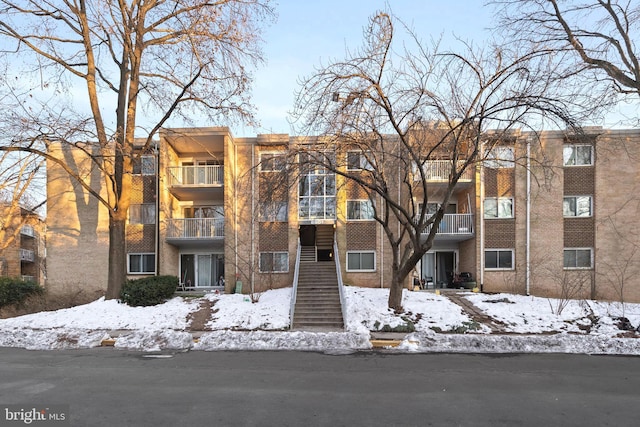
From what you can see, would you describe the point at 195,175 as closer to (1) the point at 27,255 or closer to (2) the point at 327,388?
(2) the point at 327,388

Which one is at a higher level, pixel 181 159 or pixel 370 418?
pixel 181 159

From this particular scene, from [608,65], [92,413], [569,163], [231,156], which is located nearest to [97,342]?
[92,413]

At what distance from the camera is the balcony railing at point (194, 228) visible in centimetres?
2169

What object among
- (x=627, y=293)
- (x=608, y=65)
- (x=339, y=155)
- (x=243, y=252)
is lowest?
(x=627, y=293)

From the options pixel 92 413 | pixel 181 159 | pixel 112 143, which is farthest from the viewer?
pixel 181 159

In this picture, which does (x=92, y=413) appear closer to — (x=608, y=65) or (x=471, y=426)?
(x=471, y=426)

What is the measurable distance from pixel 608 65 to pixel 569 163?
29.1 feet

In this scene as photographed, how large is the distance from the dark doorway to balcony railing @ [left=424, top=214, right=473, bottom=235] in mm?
6966

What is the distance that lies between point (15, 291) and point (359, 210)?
16212mm

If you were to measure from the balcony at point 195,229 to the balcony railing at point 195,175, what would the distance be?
6.55ft

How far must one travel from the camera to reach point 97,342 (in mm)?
11438

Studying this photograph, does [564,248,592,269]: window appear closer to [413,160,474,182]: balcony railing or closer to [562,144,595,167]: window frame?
[562,144,595,167]: window frame

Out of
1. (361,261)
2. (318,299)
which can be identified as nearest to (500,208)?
(361,261)

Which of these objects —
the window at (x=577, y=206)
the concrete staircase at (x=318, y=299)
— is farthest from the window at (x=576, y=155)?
the concrete staircase at (x=318, y=299)
